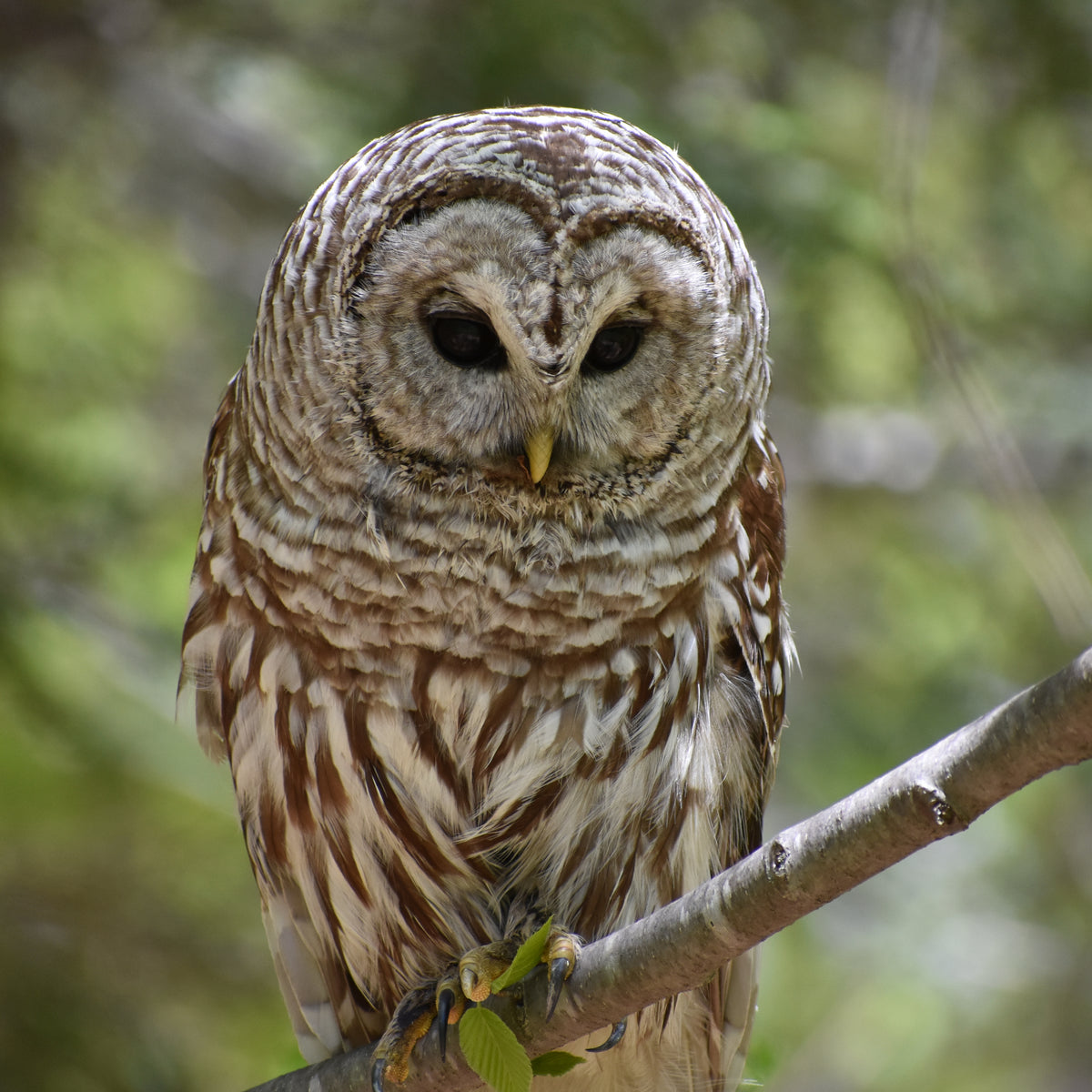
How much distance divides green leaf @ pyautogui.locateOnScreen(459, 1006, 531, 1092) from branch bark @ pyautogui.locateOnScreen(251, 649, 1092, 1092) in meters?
0.13

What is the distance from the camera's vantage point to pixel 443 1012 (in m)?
2.82

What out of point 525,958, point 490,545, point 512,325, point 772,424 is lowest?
point 525,958

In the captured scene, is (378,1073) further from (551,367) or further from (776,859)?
(551,367)

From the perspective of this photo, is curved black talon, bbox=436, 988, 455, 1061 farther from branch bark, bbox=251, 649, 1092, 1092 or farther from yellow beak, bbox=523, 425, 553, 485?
yellow beak, bbox=523, 425, 553, 485

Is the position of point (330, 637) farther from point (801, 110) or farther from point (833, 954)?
point (833, 954)

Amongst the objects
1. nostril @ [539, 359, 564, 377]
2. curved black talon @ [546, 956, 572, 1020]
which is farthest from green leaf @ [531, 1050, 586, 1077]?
nostril @ [539, 359, 564, 377]

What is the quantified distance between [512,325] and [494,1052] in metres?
1.30

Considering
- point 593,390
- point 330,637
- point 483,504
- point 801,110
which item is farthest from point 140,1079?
point 801,110

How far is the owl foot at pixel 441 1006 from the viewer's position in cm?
280

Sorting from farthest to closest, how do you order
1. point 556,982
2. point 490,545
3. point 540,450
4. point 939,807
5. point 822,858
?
point 490,545 → point 540,450 → point 556,982 → point 822,858 → point 939,807

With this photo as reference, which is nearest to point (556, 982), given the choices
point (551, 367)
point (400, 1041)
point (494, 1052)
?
point (494, 1052)

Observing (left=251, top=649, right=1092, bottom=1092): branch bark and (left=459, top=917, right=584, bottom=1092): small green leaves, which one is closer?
(left=251, top=649, right=1092, bottom=1092): branch bark

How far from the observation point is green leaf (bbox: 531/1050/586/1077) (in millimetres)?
2590

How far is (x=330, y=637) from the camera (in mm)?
2953
